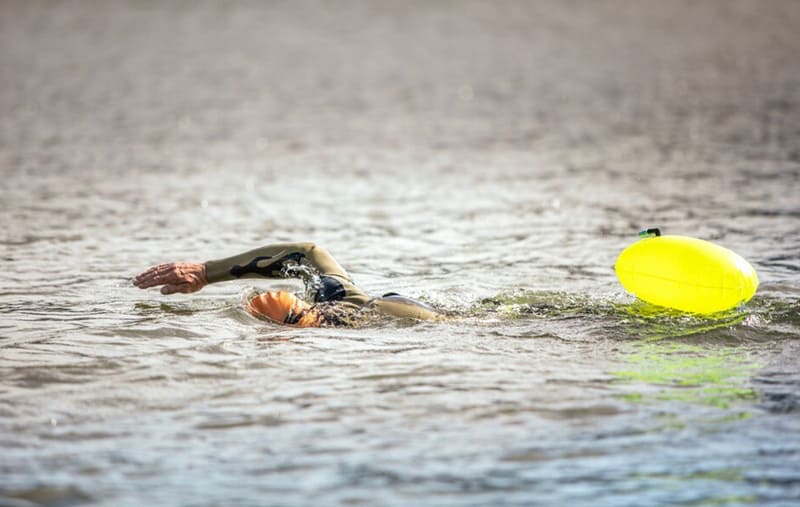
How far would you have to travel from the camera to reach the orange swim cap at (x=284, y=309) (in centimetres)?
791

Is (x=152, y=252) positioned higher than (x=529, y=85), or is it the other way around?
(x=529, y=85)

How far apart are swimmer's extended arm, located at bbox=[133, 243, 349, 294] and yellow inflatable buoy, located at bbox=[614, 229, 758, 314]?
2.10 meters

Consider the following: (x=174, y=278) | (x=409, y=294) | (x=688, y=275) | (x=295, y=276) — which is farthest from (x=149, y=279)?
(x=688, y=275)

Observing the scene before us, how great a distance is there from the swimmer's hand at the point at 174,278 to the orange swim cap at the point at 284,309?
43cm


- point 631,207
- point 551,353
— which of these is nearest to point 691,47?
point 631,207

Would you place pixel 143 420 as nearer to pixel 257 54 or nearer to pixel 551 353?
pixel 551 353

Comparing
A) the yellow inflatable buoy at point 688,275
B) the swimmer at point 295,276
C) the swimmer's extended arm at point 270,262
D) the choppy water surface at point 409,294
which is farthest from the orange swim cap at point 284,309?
the yellow inflatable buoy at point 688,275

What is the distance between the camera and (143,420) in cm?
618

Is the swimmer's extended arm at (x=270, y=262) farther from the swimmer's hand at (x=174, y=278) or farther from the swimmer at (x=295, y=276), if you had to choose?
the swimmer's hand at (x=174, y=278)

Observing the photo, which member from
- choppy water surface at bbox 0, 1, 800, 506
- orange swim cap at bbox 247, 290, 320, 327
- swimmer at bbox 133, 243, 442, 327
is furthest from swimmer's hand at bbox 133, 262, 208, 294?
orange swim cap at bbox 247, 290, 320, 327

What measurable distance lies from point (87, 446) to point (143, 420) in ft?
1.48

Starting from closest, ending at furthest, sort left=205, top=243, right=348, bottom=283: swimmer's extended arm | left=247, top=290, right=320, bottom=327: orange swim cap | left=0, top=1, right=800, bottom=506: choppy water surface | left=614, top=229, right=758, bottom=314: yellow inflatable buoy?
left=0, top=1, right=800, bottom=506: choppy water surface < left=614, top=229, right=758, bottom=314: yellow inflatable buoy < left=247, top=290, right=320, bottom=327: orange swim cap < left=205, top=243, right=348, bottom=283: swimmer's extended arm

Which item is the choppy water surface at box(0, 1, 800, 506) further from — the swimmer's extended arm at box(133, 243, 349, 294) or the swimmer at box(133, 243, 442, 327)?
the swimmer's extended arm at box(133, 243, 349, 294)

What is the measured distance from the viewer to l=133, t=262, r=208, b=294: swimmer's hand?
26.3 ft
